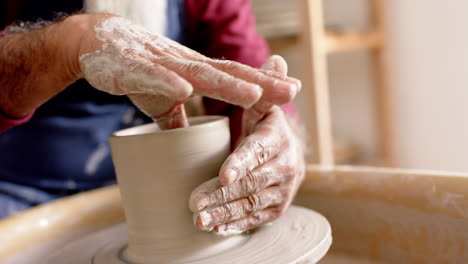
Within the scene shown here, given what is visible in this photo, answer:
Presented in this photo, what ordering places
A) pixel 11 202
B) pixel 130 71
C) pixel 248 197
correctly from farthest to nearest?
pixel 11 202 < pixel 248 197 < pixel 130 71

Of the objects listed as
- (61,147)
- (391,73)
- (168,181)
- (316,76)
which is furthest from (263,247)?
(391,73)

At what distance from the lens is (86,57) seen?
641 millimetres

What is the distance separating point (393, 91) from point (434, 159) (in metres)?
0.34

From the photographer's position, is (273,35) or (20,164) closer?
(20,164)

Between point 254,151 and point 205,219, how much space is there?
0.39 ft

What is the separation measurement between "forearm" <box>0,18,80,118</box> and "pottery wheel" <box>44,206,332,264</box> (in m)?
0.26

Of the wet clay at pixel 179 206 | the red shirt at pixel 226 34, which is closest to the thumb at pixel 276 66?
the wet clay at pixel 179 206

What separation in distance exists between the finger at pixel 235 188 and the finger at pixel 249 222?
4 centimetres

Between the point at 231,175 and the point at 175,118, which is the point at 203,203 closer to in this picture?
the point at 231,175

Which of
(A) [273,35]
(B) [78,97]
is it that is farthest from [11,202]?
(A) [273,35]

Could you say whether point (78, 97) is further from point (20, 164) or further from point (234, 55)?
point (234, 55)

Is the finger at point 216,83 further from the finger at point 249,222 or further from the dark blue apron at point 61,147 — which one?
the dark blue apron at point 61,147

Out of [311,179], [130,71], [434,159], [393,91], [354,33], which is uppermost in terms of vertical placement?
[130,71]

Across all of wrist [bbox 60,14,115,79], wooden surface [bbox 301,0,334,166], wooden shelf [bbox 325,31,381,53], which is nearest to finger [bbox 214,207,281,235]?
wrist [bbox 60,14,115,79]
